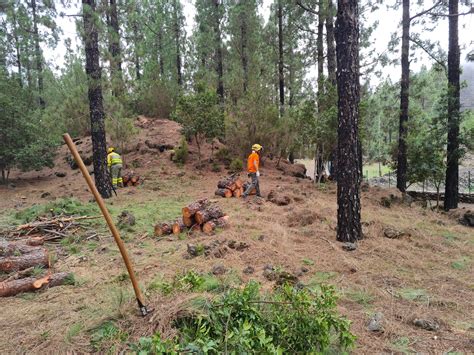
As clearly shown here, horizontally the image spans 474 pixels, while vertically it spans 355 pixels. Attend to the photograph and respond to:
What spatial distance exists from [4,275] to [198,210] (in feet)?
11.0

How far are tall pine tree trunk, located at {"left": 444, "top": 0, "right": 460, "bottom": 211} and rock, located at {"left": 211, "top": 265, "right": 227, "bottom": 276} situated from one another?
9.91 m

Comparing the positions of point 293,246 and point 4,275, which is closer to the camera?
point 4,275

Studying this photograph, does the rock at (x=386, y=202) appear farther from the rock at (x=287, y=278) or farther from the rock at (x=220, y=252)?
the rock at (x=287, y=278)

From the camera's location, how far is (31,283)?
13.3 ft

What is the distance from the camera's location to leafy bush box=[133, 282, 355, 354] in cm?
239

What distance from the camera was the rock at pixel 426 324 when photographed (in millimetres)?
3208

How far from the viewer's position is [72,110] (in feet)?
54.5

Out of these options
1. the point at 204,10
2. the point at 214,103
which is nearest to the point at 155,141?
the point at 214,103

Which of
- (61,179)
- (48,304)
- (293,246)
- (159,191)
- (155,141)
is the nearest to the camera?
(48,304)

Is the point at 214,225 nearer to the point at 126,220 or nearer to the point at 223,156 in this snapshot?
the point at 126,220

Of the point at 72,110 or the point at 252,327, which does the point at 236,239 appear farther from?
the point at 72,110

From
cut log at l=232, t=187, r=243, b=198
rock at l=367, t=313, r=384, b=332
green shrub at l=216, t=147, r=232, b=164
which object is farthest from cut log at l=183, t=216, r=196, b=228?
green shrub at l=216, t=147, r=232, b=164

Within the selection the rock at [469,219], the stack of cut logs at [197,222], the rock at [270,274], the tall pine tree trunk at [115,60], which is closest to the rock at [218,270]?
the rock at [270,274]

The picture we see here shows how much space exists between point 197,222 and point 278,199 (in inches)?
120
